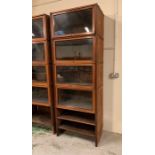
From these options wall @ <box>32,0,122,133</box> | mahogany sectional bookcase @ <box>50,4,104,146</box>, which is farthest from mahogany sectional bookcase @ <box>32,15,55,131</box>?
wall @ <box>32,0,122,133</box>

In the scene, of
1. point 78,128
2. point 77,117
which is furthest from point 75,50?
point 78,128

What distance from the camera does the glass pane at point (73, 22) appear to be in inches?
78.6

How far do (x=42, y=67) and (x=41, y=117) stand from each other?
0.94 meters

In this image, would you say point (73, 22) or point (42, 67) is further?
point (42, 67)

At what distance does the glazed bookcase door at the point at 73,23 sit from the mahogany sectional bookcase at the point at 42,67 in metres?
0.18

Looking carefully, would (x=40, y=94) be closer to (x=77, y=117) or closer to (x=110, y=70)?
(x=77, y=117)

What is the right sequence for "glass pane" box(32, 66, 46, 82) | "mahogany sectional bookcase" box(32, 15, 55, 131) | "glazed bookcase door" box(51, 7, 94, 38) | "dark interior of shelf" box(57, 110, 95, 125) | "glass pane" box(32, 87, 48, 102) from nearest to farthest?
"glazed bookcase door" box(51, 7, 94, 38) → "dark interior of shelf" box(57, 110, 95, 125) → "mahogany sectional bookcase" box(32, 15, 55, 131) → "glass pane" box(32, 66, 46, 82) → "glass pane" box(32, 87, 48, 102)

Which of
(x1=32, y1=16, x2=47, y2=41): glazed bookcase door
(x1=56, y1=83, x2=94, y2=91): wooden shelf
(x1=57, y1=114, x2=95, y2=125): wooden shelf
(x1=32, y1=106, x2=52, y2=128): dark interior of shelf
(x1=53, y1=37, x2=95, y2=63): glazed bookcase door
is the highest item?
(x1=32, y1=16, x2=47, y2=41): glazed bookcase door

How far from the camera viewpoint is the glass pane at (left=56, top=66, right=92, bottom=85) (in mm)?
2121

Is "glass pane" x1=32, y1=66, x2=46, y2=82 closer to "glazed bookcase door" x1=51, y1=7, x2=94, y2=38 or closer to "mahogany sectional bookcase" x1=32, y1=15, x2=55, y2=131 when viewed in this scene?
"mahogany sectional bookcase" x1=32, y1=15, x2=55, y2=131

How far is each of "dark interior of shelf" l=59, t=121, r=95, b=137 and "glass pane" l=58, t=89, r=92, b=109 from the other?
0.36 meters

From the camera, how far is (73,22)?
2146 mm
